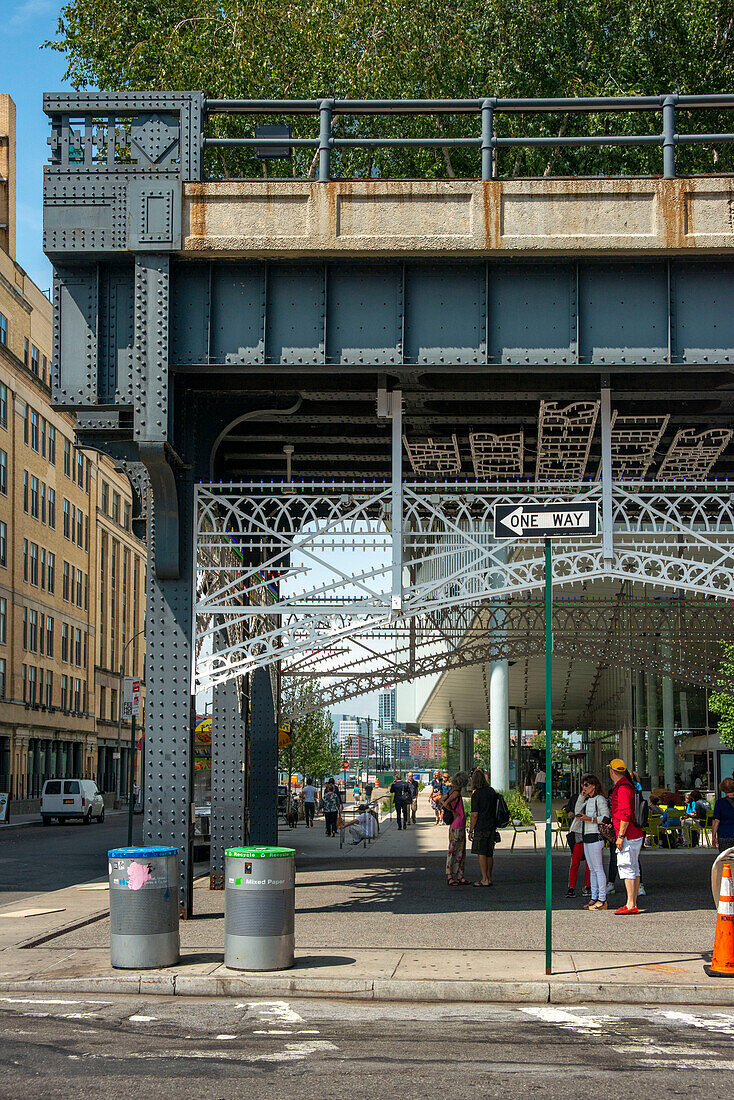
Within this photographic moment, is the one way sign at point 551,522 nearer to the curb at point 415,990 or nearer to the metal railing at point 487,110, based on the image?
the curb at point 415,990

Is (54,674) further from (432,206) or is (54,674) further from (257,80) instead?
(432,206)

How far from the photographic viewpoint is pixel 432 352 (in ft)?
47.0

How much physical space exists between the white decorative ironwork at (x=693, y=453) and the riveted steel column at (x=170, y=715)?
7648mm

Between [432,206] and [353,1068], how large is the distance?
9613mm

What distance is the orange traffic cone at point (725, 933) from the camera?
1100cm

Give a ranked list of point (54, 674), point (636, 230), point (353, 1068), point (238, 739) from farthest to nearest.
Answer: point (54, 674) → point (238, 739) → point (636, 230) → point (353, 1068)

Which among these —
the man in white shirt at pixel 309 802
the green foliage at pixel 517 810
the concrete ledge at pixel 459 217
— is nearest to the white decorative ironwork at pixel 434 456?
the concrete ledge at pixel 459 217

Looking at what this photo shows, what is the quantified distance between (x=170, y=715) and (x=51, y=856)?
16.1 m

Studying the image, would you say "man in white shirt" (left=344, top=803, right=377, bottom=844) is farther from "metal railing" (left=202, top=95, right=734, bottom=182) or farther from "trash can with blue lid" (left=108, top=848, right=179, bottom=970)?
"metal railing" (left=202, top=95, right=734, bottom=182)

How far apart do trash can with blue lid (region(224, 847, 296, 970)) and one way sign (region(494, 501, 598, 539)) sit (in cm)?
364

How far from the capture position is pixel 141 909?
11.3 m

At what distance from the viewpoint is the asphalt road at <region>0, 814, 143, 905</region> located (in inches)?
862

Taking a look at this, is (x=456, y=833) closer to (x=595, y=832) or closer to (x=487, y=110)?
(x=595, y=832)

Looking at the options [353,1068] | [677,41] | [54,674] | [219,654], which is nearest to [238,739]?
[219,654]
